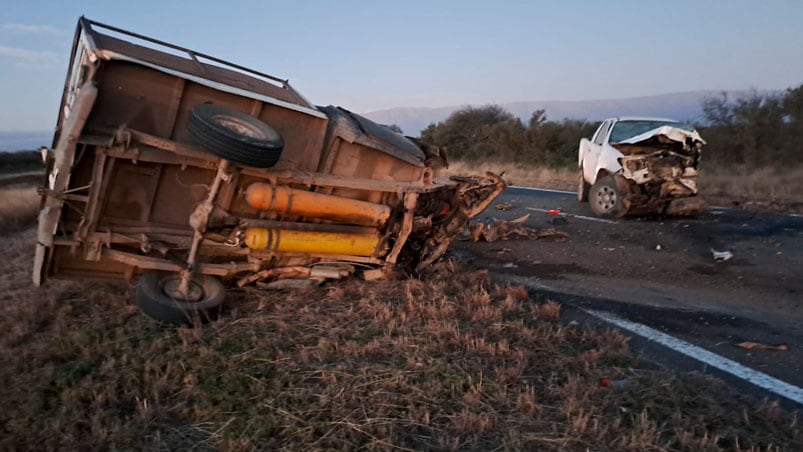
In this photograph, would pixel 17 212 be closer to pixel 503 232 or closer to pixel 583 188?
pixel 503 232

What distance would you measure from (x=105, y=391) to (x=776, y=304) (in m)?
5.85

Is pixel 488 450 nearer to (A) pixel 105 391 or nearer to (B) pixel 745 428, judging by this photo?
(B) pixel 745 428

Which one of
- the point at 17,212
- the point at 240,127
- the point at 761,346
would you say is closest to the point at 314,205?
the point at 240,127

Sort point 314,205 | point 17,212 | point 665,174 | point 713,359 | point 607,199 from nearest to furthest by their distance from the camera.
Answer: point 713,359
point 314,205
point 665,174
point 607,199
point 17,212

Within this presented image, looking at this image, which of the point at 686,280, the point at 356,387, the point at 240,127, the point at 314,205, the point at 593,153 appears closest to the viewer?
the point at 356,387

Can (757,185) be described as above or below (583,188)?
above

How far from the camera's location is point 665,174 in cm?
1068

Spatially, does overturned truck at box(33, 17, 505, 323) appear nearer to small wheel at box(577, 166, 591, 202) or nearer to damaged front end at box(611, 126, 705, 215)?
damaged front end at box(611, 126, 705, 215)

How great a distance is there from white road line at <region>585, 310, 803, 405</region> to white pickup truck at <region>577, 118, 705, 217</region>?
5770 millimetres

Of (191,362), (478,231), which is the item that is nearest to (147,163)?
(191,362)

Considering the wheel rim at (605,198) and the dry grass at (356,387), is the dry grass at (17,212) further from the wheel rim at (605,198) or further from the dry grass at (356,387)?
the wheel rim at (605,198)

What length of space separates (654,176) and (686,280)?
4.12 m

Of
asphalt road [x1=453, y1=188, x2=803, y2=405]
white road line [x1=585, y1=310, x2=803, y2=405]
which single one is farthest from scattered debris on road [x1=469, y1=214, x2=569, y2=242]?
white road line [x1=585, y1=310, x2=803, y2=405]

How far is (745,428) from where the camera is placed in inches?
130
